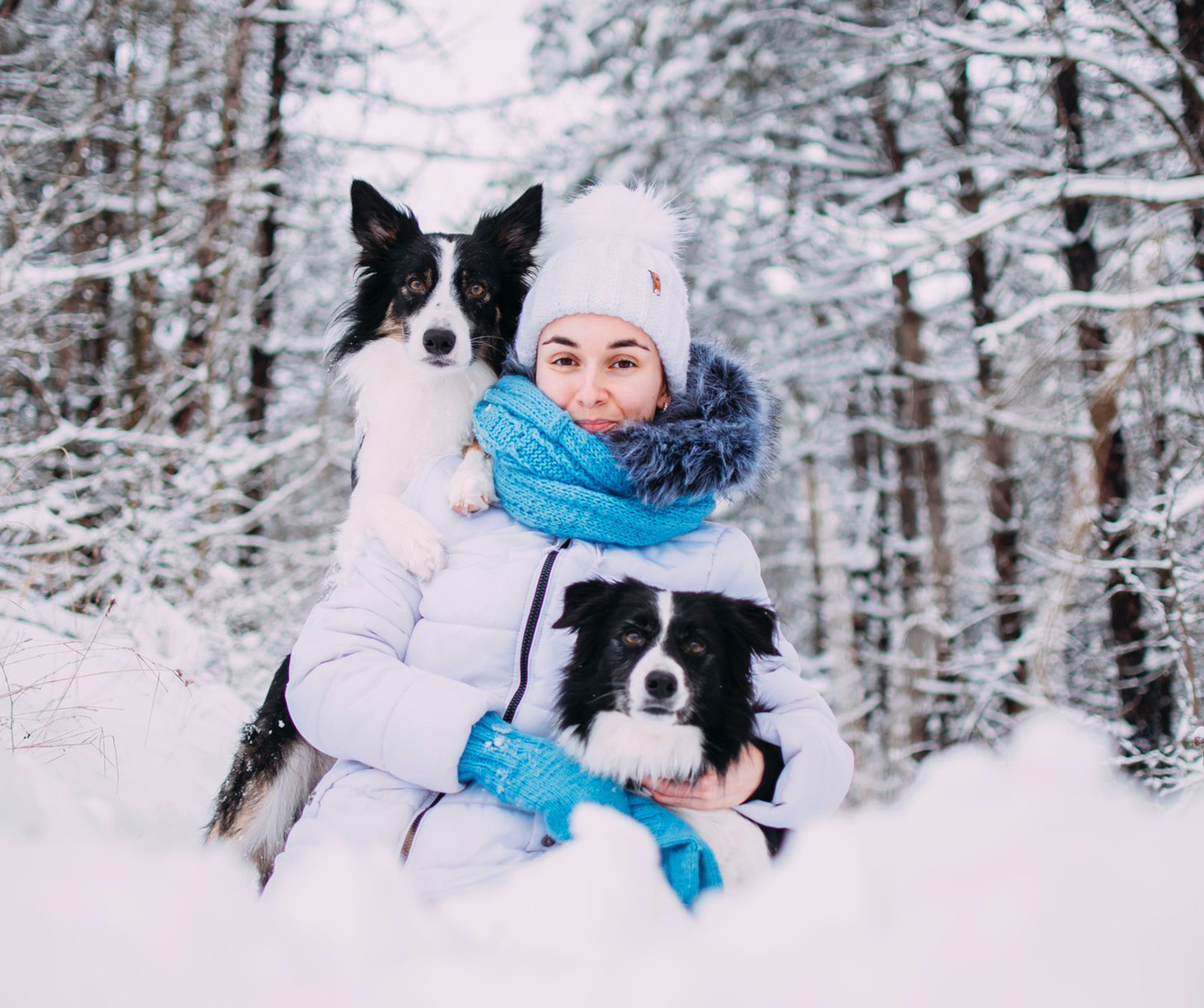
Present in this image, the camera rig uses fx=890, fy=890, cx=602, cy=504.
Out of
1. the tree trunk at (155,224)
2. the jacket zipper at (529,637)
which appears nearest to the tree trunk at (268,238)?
the tree trunk at (155,224)

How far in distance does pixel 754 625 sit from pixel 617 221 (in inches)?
53.2

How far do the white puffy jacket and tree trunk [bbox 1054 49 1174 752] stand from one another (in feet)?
10.6

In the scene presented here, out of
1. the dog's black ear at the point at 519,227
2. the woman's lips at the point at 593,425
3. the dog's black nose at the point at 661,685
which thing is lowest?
the dog's black nose at the point at 661,685

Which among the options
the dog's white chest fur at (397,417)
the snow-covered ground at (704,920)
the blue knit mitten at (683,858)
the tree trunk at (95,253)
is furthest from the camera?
the tree trunk at (95,253)

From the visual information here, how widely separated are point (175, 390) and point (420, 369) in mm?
4689

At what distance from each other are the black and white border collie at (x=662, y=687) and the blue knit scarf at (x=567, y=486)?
0.57ft

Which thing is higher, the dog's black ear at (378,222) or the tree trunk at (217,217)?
the tree trunk at (217,217)

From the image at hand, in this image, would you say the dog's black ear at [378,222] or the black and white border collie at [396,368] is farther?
the dog's black ear at [378,222]

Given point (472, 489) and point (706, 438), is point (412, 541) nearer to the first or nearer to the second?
point (472, 489)

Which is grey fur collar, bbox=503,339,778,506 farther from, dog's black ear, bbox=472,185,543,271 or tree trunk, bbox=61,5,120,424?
tree trunk, bbox=61,5,120,424

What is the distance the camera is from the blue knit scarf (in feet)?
7.50

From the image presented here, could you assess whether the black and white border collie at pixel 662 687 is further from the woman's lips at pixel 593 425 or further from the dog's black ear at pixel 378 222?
the dog's black ear at pixel 378 222

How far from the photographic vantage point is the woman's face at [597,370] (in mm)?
2497

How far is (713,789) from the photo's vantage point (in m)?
2.16
